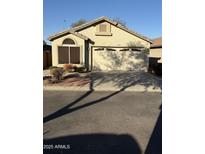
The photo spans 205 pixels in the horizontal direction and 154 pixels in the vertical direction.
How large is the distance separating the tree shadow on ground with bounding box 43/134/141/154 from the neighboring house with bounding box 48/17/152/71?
14.5 meters

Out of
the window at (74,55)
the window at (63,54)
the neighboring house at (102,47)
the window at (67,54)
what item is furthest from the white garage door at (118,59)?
the window at (63,54)

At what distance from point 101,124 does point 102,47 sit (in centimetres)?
1504

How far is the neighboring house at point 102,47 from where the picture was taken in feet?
A: 61.5

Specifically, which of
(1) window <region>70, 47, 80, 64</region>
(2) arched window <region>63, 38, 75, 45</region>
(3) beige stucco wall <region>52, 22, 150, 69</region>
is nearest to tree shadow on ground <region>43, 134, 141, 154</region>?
(1) window <region>70, 47, 80, 64</region>

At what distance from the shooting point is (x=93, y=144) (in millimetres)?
4617

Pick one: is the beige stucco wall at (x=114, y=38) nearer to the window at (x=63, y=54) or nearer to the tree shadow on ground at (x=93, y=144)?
the window at (x=63, y=54)

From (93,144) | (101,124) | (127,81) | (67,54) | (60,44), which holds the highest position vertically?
(60,44)

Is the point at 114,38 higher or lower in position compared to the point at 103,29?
lower

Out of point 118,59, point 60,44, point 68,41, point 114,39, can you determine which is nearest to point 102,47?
point 114,39

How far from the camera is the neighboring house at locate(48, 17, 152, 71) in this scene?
18.8 meters

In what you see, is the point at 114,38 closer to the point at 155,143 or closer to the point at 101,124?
the point at 101,124
